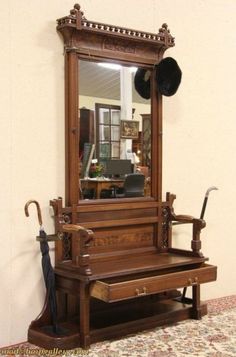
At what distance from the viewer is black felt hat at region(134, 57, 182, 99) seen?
416 cm

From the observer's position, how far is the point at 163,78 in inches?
165

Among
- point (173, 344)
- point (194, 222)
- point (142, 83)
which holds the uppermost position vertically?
point (142, 83)

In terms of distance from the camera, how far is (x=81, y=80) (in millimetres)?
3812

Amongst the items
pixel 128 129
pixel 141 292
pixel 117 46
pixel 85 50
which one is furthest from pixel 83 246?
pixel 117 46

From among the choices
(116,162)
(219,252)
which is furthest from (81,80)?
(219,252)

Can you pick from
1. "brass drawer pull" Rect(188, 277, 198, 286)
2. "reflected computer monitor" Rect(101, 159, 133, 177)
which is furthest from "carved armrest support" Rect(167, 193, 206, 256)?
"reflected computer monitor" Rect(101, 159, 133, 177)

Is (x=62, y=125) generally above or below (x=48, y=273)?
above

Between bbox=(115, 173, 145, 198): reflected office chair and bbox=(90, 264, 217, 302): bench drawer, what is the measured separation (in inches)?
27.0

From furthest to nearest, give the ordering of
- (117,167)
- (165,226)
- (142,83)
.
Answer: (165,226) → (142,83) → (117,167)

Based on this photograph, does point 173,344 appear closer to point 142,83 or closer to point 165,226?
point 165,226

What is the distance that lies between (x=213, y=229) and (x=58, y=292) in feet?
5.51

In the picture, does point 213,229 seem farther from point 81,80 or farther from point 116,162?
point 81,80

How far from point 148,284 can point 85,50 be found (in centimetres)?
165

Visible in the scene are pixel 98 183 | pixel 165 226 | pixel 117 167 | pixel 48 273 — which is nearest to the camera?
pixel 48 273
